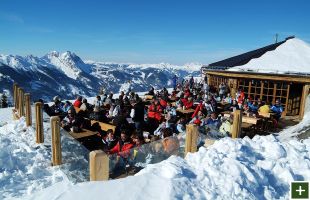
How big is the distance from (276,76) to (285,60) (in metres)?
2.48

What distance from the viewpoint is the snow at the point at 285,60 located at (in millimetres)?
16688

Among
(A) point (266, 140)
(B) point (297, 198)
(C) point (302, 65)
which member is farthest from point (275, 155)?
(C) point (302, 65)

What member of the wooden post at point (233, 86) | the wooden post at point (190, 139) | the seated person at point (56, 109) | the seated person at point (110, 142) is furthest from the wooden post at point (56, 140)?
the wooden post at point (233, 86)

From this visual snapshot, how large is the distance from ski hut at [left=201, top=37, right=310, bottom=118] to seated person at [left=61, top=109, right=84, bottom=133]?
10.5 m

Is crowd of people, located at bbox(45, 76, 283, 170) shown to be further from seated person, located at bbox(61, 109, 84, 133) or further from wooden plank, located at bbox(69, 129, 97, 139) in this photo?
wooden plank, located at bbox(69, 129, 97, 139)

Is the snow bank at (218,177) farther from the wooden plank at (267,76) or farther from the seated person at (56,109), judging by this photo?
the wooden plank at (267,76)

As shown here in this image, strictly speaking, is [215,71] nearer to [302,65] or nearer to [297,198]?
[302,65]

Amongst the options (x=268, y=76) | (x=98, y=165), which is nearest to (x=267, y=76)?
(x=268, y=76)

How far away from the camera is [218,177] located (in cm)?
580

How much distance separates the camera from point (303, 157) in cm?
739

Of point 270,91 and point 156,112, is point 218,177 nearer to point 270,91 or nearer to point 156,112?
point 156,112

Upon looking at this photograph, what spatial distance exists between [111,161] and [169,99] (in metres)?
10.7

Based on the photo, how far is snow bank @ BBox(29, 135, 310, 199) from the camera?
5062 mm

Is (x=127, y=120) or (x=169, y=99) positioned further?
(x=169, y=99)
